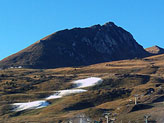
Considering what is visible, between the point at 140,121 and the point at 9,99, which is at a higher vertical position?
the point at 9,99

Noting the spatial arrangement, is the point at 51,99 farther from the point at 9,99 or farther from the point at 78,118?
the point at 78,118

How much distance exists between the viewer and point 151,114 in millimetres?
135375

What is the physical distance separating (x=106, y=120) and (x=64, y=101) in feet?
145

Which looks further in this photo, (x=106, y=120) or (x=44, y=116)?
(x=44, y=116)

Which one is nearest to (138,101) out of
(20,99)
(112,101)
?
(112,101)

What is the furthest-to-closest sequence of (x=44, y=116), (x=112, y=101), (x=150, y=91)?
(x=150, y=91)
(x=112, y=101)
(x=44, y=116)

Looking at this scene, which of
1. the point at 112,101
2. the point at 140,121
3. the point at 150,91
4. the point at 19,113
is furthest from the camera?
the point at 150,91

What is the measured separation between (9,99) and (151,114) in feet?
287

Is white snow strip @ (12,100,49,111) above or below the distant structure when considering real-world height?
above

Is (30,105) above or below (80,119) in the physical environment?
above

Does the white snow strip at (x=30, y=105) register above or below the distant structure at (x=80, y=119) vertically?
above

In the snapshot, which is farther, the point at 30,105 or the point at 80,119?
the point at 30,105

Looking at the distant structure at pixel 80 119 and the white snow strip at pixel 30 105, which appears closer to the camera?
the distant structure at pixel 80 119

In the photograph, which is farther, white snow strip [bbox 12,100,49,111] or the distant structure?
white snow strip [bbox 12,100,49,111]
